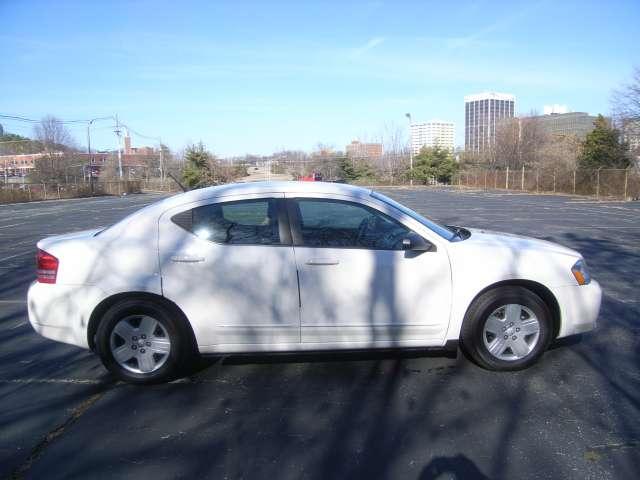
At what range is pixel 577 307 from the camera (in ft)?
14.3

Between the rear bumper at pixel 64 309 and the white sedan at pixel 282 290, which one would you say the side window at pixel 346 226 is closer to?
the white sedan at pixel 282 290

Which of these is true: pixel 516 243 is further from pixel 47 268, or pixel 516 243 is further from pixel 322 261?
pixel 47 268

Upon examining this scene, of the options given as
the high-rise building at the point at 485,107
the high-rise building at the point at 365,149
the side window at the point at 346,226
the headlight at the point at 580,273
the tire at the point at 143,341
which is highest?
the high-rise building at the point at 485,107

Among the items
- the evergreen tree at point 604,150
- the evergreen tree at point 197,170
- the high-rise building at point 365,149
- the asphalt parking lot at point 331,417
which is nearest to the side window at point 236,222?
the asphalt parking lot at point 331,417

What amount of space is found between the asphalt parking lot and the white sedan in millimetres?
303

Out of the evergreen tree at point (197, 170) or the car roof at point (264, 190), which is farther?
the evergreen tree at point (197, 170)

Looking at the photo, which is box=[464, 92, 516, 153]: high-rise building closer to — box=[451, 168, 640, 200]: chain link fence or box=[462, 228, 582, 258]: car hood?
box=[451, 168, 640, 200]: chain link fence

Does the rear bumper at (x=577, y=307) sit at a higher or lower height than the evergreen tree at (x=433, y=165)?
lower

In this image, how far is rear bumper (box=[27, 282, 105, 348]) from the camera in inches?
163

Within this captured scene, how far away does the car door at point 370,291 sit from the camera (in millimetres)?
4125

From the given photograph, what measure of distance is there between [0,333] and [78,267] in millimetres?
2167

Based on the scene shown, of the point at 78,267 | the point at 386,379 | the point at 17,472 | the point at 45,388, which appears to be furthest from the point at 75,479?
the point at 386,379

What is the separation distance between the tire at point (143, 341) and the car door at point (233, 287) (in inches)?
5.5

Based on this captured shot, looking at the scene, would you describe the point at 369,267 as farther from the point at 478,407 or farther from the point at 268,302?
the point at 478,407
